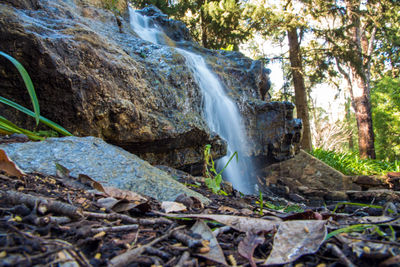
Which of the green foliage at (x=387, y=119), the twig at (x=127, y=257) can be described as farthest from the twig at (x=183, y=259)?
the green foliage at (x=387, y=119)

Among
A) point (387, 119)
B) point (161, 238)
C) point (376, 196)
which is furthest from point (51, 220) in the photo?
point (387, 119)

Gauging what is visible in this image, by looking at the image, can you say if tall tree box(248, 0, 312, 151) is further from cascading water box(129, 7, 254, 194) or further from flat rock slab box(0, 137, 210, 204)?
flat rock slab box(0, 137, 210, 204)

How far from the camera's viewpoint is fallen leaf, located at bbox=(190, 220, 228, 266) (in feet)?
2.41

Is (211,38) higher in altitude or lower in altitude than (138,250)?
Answer: higher

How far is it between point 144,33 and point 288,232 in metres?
6.40

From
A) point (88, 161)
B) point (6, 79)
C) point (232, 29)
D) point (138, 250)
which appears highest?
point (232, 29)

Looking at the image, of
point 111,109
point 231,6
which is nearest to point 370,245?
point 111,109

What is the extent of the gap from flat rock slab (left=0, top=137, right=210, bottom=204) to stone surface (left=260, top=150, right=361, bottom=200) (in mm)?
5769

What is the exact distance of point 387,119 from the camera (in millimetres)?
11328

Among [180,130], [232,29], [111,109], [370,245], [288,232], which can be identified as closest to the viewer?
[370,245]

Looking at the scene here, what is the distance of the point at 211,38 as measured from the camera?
34.0 ft

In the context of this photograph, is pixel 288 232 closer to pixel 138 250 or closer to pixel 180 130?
pixel 138 250

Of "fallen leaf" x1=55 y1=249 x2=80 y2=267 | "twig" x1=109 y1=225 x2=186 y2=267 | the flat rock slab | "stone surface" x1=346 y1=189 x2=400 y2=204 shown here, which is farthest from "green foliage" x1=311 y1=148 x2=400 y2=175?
"fallen leaf" x1=55 y1=249 x2=80 y2=267

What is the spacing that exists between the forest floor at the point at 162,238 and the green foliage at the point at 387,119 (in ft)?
40.6
